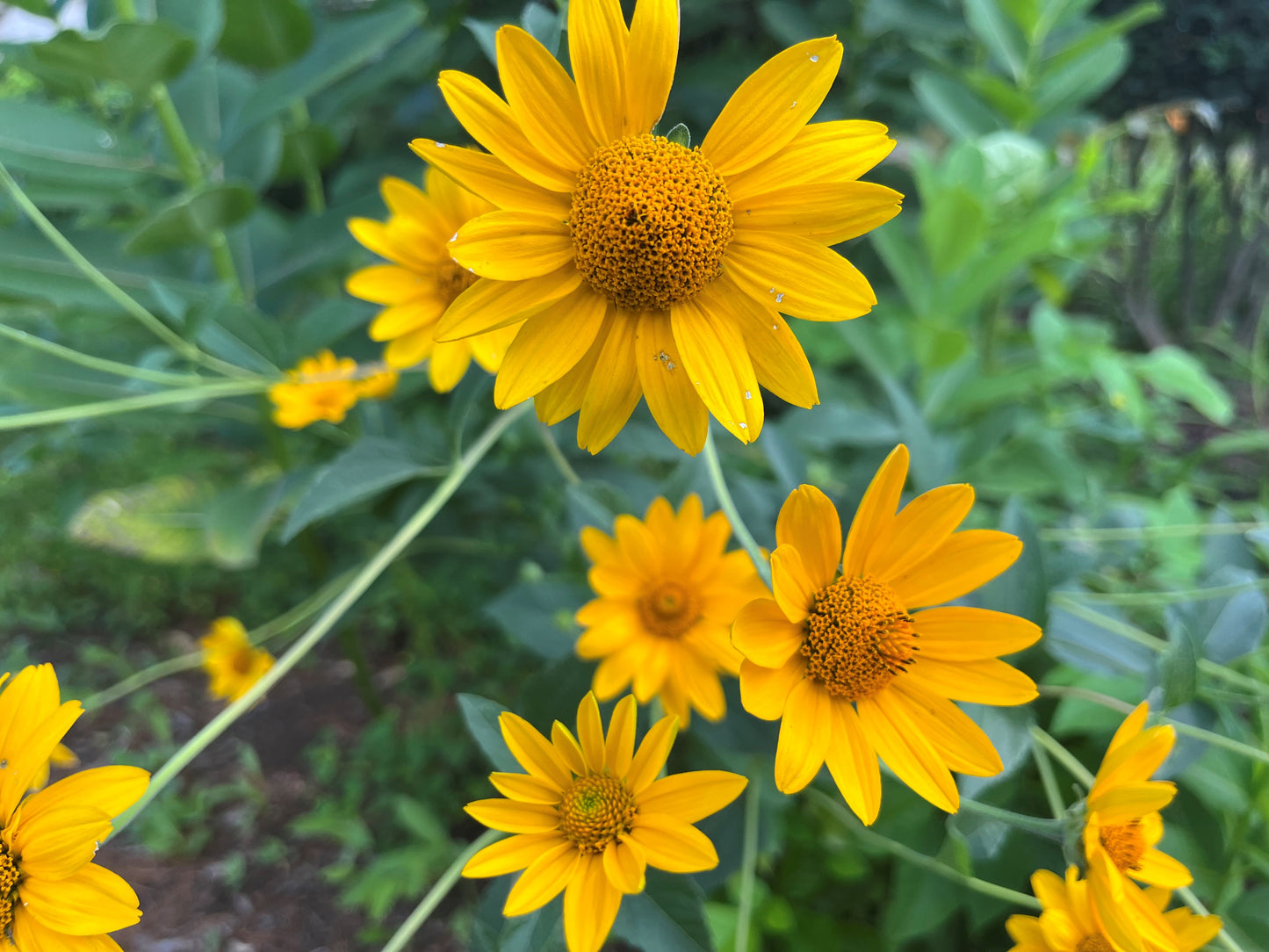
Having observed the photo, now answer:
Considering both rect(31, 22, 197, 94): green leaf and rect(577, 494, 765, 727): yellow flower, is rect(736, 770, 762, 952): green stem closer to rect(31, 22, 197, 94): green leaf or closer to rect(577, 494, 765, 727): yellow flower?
rect(577, 494, 765, 727): yellow flower

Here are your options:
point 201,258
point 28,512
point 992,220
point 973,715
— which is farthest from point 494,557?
point 28,512

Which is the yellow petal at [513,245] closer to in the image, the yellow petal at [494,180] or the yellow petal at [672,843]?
the yellow petal at [494,180]

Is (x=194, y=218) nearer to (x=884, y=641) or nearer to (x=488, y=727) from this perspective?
(x=488, y=727)

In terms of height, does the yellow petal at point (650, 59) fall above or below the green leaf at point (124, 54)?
below

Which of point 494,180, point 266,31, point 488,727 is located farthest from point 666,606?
point 266,31

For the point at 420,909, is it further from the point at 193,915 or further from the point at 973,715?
the point at 193,915

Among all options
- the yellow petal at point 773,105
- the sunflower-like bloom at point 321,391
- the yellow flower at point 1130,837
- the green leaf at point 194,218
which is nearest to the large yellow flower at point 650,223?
the yellow petal at point 773,105
